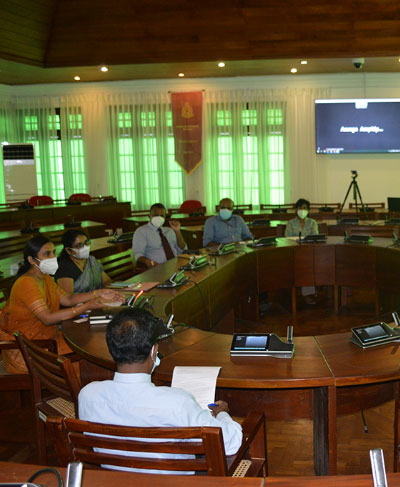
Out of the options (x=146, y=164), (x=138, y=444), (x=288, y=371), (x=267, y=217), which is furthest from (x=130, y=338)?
(x=146, y=164)

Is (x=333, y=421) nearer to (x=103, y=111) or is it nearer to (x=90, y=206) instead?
(x=90, y=206)

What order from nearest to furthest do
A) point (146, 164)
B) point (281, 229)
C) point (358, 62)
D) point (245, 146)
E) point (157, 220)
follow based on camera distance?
point (157, 220) → point (281, 229) → point (358, 62) → point (245, 146) → point (146, 164)

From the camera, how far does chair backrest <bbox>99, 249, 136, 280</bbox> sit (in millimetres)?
5137

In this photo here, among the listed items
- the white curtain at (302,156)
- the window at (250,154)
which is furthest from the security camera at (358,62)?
the window at (250,154)

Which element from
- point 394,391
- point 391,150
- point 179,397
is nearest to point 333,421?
point 394,391

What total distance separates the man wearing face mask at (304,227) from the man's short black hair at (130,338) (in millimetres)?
4811

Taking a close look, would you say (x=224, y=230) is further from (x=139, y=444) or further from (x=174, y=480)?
(x=174, y=480)

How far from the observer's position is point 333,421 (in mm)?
2279

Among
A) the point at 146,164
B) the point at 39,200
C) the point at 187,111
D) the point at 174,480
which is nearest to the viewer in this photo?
the point at 174,480

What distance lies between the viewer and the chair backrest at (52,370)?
7.51ft

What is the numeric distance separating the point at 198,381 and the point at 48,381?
0.71 metres

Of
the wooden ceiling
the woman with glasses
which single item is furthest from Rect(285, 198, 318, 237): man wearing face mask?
the wooden ceiling

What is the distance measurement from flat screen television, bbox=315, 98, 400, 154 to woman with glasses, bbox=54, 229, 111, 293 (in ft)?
27.6

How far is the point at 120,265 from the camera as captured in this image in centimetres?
542
